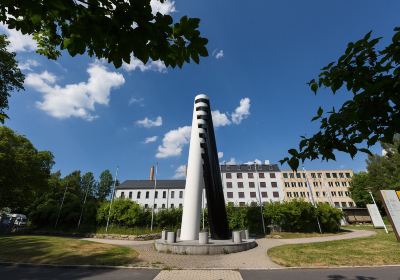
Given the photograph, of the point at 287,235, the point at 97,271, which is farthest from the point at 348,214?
the point at 97,271

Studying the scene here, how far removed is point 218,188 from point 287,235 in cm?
1211

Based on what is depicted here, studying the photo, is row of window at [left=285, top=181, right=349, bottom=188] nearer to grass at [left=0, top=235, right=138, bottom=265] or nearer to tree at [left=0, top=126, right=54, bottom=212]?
tree at [left=0, top=126, right=54, bottom=212]

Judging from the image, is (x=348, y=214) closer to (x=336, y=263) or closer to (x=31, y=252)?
(x=336, y=263)

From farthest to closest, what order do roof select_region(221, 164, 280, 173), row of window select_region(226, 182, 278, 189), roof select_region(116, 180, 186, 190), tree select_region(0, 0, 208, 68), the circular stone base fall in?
1. roof select_region(221, 164, 280, 173)
2. row of window select_region(226, 182, 278, 189)
3. roof select_region(116, 180, 186, 190)
4. the circular stone base
5. tree select_region(0, 0, 208, 68)

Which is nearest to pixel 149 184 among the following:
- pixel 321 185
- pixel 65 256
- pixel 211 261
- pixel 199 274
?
pixel 321 185

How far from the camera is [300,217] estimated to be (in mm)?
27203

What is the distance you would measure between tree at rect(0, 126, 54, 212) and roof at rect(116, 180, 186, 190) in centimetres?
3227

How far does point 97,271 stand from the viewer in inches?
403

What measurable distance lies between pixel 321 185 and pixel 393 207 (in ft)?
178

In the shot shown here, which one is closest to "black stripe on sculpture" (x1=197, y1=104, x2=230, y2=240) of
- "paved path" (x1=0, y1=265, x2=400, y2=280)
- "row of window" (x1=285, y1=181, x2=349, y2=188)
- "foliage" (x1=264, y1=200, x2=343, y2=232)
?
"paved path" (x1=0, y1=265, x2=400, y2=280)

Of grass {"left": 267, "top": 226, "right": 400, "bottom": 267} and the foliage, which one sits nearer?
grass {"left": 267, "top": 226, "right": 400, "bottom": 267}

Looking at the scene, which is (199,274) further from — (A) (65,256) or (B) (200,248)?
(A) (65,256)

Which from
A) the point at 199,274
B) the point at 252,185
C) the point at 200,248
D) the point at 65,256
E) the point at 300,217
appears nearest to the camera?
the point at 199,274

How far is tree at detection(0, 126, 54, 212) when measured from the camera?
25.5 meters
